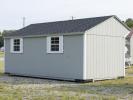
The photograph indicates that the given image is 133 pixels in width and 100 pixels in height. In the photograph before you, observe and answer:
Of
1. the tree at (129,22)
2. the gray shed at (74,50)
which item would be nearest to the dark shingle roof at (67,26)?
the gray shed at (74,50)

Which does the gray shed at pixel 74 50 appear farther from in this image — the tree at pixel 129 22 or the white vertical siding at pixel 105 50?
the tree at pixel 129 22

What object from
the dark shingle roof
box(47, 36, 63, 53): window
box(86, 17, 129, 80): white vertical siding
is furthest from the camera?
box(47, 36, 63, 53): window

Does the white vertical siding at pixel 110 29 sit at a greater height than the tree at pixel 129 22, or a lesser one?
lesser

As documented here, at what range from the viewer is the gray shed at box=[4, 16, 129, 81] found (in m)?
18.9

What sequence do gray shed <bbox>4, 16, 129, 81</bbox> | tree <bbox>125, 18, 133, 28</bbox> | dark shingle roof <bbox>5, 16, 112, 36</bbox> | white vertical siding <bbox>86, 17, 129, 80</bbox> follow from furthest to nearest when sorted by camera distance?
tree <bbox>125, 18, 133, 28</bbox> → dark shingle roof <bbox>5, 16, 112, 36</bbox> → white vertical siding <bbox>86, 17, 129, 80</bbox> → gray shed <bbox>4, 16, 129, 81</bbox>

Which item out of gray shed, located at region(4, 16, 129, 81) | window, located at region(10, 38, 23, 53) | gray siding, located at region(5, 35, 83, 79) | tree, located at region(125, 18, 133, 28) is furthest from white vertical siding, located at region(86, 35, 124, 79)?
tree, located at region(125, 18, 133, 28)

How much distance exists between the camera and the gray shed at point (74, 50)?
1894 cm

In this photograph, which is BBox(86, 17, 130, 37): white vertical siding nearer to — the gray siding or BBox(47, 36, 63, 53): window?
the gray siding

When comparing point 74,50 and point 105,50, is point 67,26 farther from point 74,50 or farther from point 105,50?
point 105,50

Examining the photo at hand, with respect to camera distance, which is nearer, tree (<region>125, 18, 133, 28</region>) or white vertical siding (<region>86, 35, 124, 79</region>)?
white vertical siding (<region>86, 35, 124, 79</region>)

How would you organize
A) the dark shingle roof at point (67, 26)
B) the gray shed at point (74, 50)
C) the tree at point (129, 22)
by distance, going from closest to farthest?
1. the gray shed at point (74, 50)
2. the dark shingle roof at point (67, 26)
3. the tree at point (129, 22)

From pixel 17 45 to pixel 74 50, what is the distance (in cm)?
553

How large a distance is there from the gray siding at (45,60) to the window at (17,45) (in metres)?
0.28

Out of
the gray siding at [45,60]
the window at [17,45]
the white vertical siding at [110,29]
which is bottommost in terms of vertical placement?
the gray siding at [45,60]
